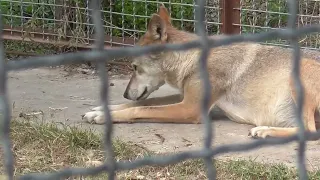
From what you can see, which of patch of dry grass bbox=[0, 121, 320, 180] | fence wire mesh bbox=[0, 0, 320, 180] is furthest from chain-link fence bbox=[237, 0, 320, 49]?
fence wire mesh bbox=[0, 0, 320, 180]

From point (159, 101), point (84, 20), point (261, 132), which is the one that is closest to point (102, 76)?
point (261, 132)


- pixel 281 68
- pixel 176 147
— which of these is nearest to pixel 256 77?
pixel 281 68

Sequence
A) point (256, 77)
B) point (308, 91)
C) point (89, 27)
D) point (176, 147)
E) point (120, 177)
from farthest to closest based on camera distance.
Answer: point (89, 27) → point (256, 77) → point (308, 91) → point (176, 147) → point (120, 177)

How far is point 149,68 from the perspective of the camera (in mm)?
6570

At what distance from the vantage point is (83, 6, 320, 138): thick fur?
20.1 ft

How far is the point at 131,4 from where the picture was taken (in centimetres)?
839

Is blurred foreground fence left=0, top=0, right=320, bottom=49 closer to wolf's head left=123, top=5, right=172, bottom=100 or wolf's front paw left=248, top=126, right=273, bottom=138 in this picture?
wolf's head left=123, top=5, right=172, bottom=100

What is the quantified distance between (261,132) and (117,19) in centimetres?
319

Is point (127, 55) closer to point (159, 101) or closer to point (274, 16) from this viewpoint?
point (159, 101)

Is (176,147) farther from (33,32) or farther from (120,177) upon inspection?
(33,32)

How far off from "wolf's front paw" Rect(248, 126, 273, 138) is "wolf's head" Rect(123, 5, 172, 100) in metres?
1.12

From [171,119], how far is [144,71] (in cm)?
58

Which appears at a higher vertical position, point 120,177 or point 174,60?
point 174,60

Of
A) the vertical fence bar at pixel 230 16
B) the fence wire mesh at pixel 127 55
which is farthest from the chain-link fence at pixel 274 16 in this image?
the fence wire mesh at pixel 127 55
